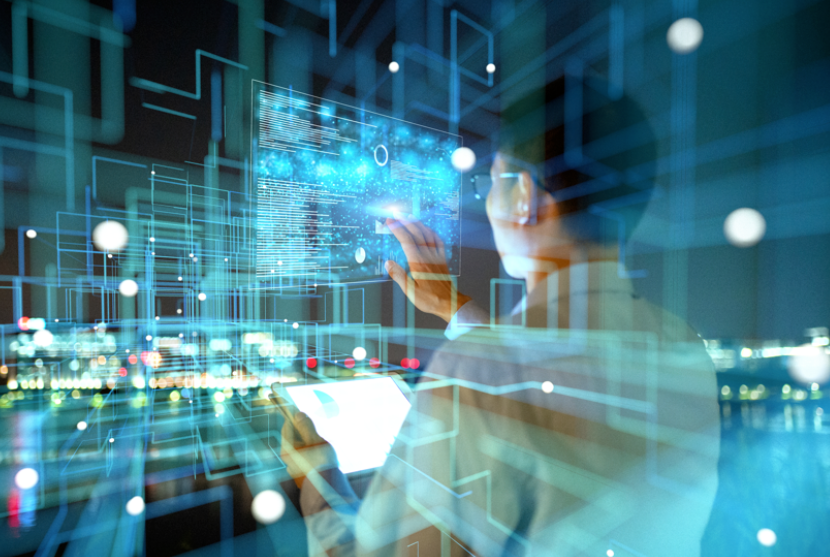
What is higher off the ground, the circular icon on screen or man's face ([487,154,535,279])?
the circular icon on screen

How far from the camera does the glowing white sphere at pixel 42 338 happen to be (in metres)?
0.59

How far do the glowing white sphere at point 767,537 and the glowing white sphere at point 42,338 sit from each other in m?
1.50

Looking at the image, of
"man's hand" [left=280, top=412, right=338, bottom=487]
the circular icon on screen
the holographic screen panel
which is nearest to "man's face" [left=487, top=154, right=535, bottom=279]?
the holographic screen panel

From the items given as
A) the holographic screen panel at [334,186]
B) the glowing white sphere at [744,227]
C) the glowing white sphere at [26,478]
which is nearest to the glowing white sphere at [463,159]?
the holographic screen panel at [334,186]

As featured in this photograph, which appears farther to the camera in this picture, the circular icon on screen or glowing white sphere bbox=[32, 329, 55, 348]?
the circular icon on screen

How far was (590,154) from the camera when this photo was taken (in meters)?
0.68

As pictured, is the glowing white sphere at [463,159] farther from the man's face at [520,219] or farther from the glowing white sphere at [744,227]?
the glowing white sphere at [744,227]

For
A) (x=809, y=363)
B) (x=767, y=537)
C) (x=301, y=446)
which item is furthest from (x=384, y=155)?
(x=767, y=537)

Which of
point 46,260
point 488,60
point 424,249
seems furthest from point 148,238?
point 488,60

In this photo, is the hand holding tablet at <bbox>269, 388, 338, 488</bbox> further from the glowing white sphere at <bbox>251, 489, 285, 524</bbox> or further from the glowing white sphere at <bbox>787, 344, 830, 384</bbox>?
the glowing white sphere at <bbox>787, 344, 830, 384</bbox>

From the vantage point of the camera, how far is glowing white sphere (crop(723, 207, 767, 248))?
25.4 inches

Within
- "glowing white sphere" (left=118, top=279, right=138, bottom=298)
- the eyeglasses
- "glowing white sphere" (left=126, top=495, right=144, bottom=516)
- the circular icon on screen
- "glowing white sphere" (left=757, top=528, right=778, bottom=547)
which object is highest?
the circular icon on screen

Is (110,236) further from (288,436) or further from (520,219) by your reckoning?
(520,219)

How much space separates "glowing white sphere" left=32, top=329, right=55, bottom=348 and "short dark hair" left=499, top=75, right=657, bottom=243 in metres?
1.02
